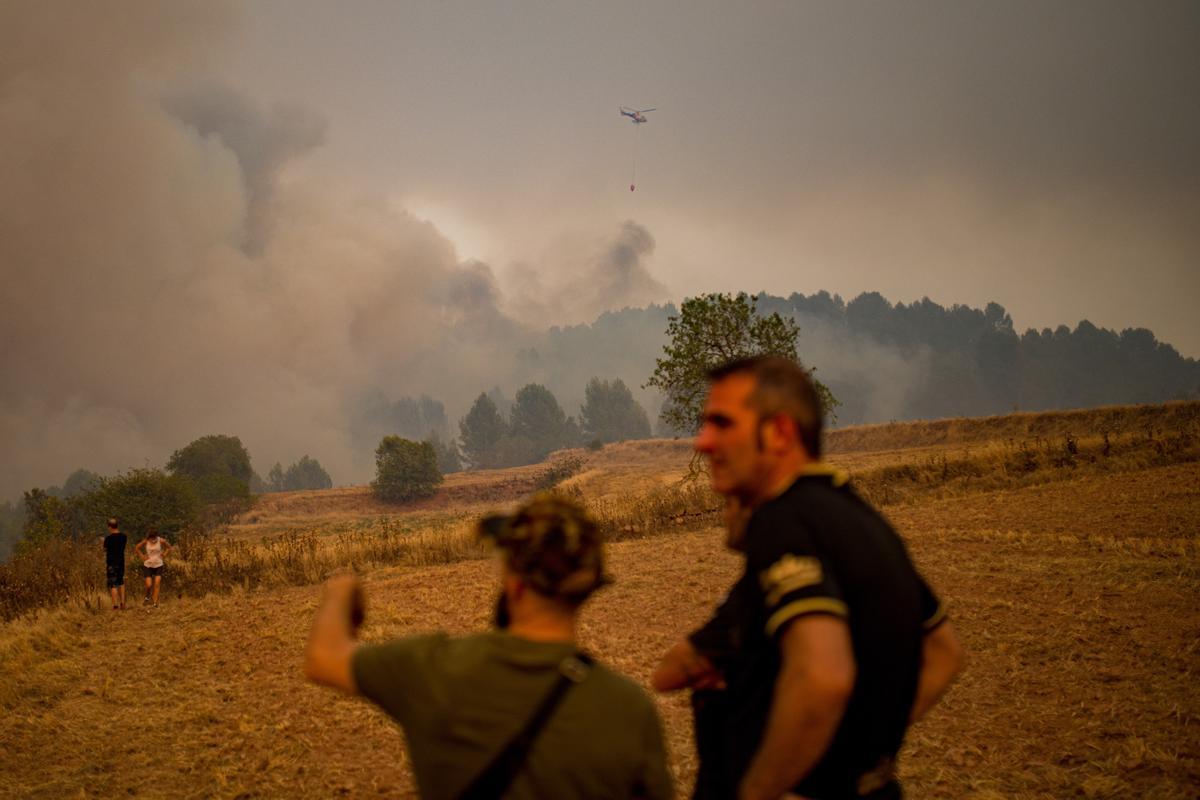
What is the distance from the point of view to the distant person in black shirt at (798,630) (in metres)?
1.77

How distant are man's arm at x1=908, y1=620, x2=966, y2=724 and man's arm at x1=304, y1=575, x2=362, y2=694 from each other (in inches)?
71.0

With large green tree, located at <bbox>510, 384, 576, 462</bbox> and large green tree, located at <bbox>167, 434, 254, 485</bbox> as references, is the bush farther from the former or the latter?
large green tree, located at <bbox>510, 384, 576, 462</bbox>

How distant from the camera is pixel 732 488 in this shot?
6.95ft

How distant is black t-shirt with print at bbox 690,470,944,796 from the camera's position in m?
1.84

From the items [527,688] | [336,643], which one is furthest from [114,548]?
[527,688]

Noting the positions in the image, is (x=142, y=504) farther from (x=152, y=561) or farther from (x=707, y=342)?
(x=707, y=342)

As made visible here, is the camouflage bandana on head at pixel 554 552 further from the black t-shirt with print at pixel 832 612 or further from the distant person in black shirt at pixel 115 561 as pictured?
the distant person in black shirt at pixel 115 561

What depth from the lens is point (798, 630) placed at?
177 cm

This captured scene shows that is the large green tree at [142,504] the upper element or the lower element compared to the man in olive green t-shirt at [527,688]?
A: lower

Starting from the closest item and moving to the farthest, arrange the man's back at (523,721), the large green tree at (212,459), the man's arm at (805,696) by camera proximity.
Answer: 1. the man's arm at (805,696)
2. the man's back at (523,721)
3. the large green tree at (212,459)

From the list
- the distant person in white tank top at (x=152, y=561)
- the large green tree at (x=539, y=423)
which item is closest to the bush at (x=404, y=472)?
the distant person in white tank top at (x=152, y=561)

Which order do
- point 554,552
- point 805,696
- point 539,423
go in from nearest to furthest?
point 805,696
point 554,552
point 539,423

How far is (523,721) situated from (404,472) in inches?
3620

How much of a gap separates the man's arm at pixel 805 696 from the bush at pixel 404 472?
3591 inches
